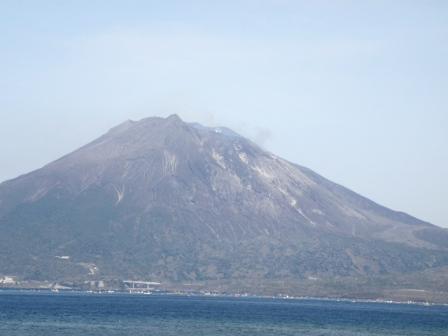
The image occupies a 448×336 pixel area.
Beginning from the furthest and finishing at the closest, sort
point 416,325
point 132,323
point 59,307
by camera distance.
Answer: point 59,307 < point 416,325 < point 132,323

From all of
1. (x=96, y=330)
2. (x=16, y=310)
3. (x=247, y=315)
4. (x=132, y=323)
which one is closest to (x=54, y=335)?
(x=96, y=330)

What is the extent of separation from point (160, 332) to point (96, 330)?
6.22 meters

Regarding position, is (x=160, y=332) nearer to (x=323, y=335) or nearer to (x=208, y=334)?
(x=208, y=334)

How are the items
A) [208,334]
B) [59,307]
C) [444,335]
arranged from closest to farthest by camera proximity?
[208,334] < [444,335] < [59,307]

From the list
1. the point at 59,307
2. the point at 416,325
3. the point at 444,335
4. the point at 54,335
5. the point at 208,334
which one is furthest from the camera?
the point at 59,307

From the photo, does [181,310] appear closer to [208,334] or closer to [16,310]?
[16,310]

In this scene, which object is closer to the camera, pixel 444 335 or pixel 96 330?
pixel 96 330

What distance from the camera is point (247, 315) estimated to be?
14175cm

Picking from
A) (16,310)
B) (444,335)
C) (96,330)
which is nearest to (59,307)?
(16,310)

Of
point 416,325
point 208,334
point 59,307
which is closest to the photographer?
point 208,334

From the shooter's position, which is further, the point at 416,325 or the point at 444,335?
the point at 416,325

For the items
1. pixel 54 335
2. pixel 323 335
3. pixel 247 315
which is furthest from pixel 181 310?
pixel 54 335

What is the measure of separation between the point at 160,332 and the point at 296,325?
23937 millimetres

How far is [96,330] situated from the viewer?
98875mm
